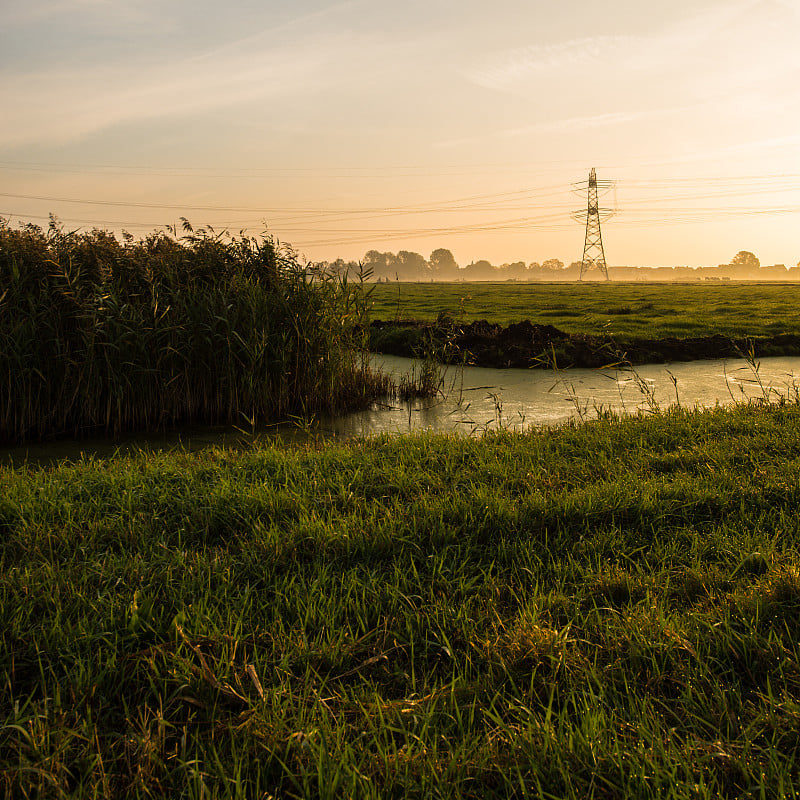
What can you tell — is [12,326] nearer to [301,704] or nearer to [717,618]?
[301,704]

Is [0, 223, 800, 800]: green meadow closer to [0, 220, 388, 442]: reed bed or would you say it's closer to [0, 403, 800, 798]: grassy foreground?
[0, 403, 800, 798]: grassy foreground

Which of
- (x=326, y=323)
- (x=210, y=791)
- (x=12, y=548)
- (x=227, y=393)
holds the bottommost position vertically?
(x=210, y=791)

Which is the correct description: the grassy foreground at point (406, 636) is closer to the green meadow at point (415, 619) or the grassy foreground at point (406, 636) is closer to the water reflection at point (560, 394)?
the green meadow at point (415, 619)

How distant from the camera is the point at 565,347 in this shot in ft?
36.2

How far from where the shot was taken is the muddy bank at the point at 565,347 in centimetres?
1062

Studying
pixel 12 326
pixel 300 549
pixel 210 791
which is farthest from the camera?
pixel 12 326

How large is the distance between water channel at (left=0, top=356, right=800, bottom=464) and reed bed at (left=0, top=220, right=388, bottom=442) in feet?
1.19

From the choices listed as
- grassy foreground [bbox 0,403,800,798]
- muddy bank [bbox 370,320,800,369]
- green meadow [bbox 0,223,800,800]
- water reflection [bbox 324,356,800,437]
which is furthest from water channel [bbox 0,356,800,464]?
grassy foreground [bbox 0,403,800,798]

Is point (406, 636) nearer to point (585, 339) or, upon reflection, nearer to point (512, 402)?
point (512, 402)

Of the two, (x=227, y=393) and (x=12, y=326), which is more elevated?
(x=12, y=326)

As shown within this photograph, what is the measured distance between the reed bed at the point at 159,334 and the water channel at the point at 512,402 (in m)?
0.36

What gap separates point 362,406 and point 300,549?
488 centimetres

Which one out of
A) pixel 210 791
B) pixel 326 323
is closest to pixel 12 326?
pixel 326 323

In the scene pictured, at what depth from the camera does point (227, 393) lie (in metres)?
7.02
